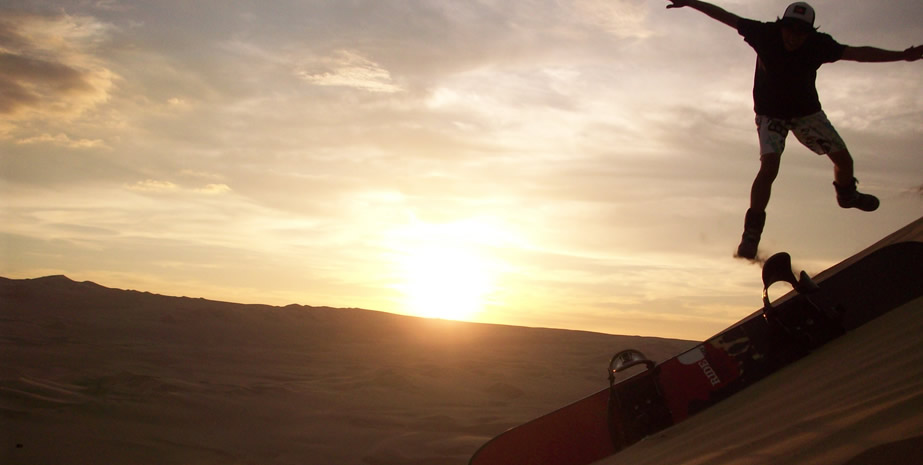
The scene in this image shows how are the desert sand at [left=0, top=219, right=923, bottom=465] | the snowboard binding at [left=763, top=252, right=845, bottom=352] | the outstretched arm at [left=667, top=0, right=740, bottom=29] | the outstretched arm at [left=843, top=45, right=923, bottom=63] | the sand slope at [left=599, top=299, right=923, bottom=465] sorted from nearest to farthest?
1. the sand slope at [left=599, top=299, right=923, bottom=465]
2. the desert sand at [left=0, top=219, right=923, bottom=465]
3. the snowboard binding at [left=763, top=252, right=845, bottom=352]
4. the outstretched arm at [left=843, top=45, right=923, bottom=63]
5. the outstretched arm at [left=667, top=0, right=740, bottom=29]

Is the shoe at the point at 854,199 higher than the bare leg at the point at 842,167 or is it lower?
lower

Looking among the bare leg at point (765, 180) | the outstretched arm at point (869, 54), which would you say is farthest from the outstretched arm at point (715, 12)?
the bare leg at point (765, 180)

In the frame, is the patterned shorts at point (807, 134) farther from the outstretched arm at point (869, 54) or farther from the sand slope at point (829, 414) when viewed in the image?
the sand slope at point (829, 414)

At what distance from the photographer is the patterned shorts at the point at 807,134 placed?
4262 millimetres

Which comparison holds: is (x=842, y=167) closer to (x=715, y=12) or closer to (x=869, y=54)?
(x=869, y=54)

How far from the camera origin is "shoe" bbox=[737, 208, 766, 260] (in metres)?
4.25

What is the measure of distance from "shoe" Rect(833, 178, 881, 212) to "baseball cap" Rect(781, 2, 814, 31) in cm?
111

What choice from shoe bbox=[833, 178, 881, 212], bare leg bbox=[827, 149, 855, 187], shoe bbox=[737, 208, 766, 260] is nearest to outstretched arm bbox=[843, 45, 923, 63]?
bare leg bbox=[827, 149, 855, 187]

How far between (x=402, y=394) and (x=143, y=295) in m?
13.8

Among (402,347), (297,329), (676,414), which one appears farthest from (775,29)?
(297,329)

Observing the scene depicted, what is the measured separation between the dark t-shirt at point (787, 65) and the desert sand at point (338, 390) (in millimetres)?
1126

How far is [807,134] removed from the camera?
169 inches

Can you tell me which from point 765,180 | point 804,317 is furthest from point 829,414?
point 765,180

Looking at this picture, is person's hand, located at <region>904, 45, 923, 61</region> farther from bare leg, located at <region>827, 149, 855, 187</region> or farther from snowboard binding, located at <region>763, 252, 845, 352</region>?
snowboard binding, located at <region>763, 252, 845, 352</region>
